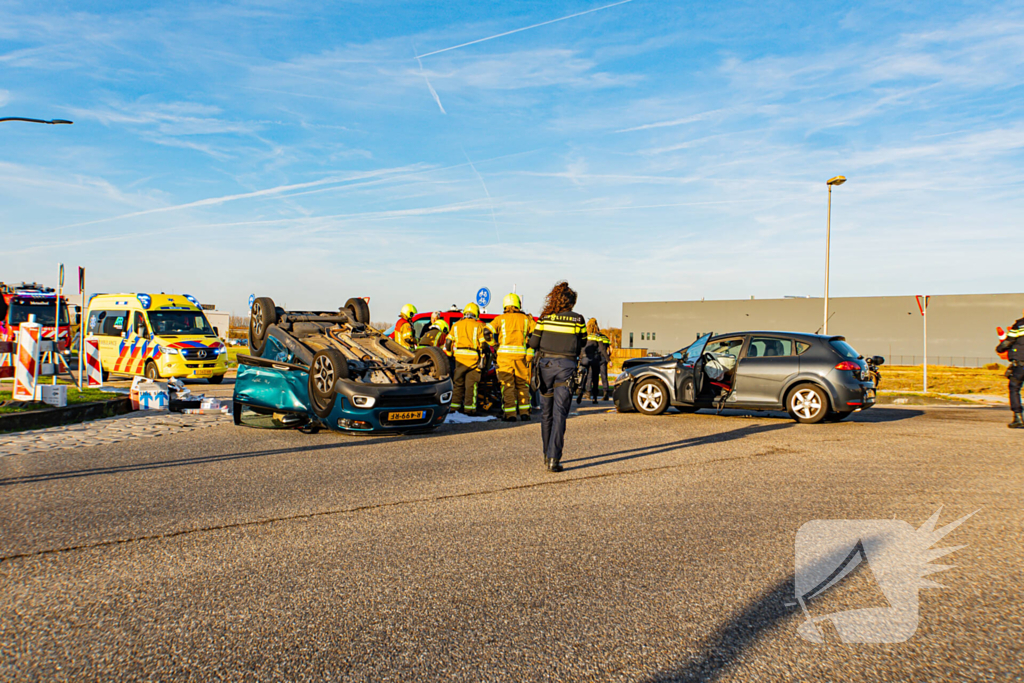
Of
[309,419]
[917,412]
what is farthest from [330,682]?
[917,412]

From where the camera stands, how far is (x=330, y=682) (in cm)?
280

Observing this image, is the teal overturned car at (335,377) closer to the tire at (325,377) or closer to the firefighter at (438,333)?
the tire at (325,377)

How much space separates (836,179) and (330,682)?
25599 mm

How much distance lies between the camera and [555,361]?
7.79m

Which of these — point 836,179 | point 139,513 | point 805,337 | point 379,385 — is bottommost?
point 139,513

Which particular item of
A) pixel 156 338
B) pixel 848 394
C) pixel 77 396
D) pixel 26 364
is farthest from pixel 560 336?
pixel 156 338

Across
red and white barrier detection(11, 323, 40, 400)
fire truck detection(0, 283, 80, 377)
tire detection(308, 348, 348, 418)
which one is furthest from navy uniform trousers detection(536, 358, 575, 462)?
fire truck detection(0, 283, 80, 377)

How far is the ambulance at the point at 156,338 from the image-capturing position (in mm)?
17484

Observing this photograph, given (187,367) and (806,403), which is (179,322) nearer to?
(187,367)

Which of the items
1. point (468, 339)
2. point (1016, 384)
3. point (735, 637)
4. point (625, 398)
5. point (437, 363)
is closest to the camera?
point (735, 637)

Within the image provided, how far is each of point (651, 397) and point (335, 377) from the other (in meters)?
6.23

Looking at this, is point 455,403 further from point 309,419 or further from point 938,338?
point 938,338

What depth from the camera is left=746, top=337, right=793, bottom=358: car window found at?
12.4 m

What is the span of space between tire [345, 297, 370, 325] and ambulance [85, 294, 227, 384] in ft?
25.9
